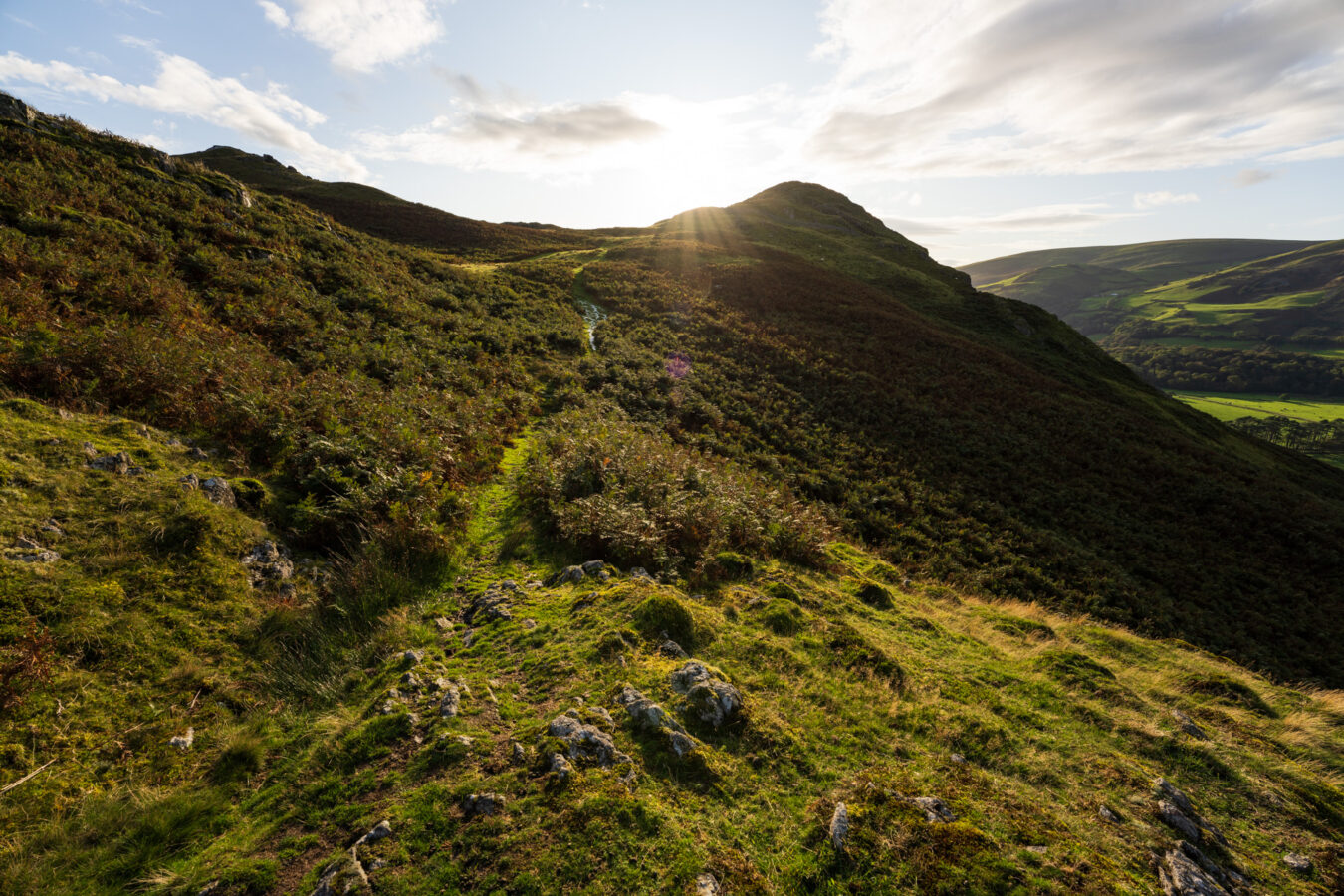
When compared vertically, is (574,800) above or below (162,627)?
below

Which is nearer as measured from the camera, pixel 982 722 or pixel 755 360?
pixel 982 722

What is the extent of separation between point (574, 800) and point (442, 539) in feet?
20.0

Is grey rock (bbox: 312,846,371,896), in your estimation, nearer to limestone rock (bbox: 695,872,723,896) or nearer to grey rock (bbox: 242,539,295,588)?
limestone rock (bbox: 695,872,723,896)

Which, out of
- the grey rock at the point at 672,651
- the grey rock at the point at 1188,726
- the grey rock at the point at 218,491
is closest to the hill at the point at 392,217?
the grey rock at the point at 218,491

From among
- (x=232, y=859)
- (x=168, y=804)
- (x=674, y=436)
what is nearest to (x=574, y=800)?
(x=232, y=859)

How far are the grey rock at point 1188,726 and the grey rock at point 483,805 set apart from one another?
9.46 metres

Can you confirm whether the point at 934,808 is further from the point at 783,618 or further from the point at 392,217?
the point at 392,217

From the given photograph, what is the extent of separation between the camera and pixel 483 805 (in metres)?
4.38

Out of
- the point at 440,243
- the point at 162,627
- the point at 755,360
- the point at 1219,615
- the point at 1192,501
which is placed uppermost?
the point at 440,243

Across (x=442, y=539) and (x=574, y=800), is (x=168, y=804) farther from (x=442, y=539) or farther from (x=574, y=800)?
(x=442, y=539)

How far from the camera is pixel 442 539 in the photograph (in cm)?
919

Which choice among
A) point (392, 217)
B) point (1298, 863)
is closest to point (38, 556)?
point (1298, 863)

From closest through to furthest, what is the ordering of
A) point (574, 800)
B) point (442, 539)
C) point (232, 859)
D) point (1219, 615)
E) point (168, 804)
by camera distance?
point (232, 859) < point (168, 804) < point (574, 800) < point (442, 539) < point (1219, 615)

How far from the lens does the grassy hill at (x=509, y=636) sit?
4.25m
